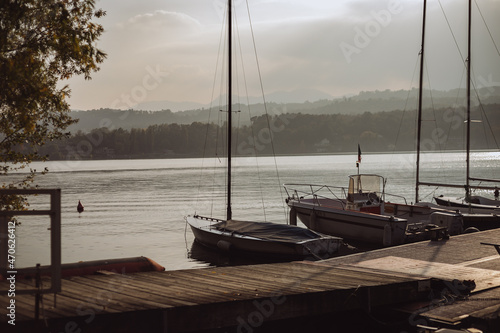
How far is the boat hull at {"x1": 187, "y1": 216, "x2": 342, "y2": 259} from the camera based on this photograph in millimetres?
23078

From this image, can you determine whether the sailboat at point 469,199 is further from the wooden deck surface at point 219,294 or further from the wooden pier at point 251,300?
the wooden deck surface at point 219,294

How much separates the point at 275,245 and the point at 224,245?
373 centimetres

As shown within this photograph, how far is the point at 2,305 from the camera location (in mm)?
→ 7836

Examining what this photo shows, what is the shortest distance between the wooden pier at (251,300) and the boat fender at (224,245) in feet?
47.4

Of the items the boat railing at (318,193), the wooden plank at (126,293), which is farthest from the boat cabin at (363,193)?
the wooden plank at (126,293)

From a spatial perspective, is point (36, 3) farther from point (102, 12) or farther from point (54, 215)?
point (54, 215)

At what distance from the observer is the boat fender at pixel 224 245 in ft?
87.8

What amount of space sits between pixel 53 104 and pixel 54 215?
223 inches

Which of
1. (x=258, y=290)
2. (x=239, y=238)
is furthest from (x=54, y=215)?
(x=239, y=238)

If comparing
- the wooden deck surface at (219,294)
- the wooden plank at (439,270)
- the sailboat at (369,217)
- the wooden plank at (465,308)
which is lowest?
the sailboat at (369,217)

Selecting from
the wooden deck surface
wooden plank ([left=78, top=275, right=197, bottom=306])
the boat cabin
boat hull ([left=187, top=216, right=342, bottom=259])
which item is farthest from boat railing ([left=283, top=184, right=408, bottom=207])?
wooden plank ([left=78, top=275, right=197, bottom=306])

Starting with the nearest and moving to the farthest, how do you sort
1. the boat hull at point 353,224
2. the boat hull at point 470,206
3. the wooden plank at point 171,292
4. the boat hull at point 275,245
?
1. the wooden plank at point 171,292
2. the boat hull at point 275,245
3. the boat hull at point 353,224
4. the boat hull at point 470,206

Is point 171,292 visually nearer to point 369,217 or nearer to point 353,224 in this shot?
point 369,217

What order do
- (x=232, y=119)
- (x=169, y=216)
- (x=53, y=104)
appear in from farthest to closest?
(x=169, y=216) → (x=232, y=119) → (x=53, y=104)
